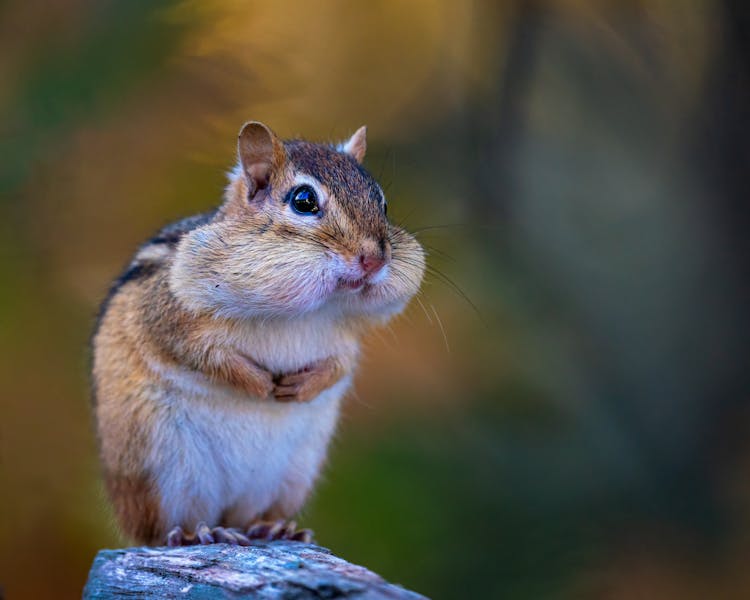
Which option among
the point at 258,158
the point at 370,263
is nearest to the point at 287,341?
the point at 370,263

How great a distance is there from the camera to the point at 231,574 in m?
2.07

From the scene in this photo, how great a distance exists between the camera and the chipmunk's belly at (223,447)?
104 inches

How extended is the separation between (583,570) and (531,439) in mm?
593

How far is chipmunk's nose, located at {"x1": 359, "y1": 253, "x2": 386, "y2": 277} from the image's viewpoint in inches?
93.7

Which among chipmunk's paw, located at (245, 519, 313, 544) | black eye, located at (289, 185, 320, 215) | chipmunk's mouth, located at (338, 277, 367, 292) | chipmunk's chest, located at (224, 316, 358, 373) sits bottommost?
chipmunk's paw, located at (245, 519, 313, 544)

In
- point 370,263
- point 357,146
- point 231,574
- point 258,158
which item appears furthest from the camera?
point 357,146

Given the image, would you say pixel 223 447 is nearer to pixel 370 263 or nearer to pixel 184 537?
pixel 184 537

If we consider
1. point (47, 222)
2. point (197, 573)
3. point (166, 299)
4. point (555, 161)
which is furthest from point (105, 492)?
point (555, 161)

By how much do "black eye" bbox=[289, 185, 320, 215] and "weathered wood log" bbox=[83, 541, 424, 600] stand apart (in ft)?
2.73

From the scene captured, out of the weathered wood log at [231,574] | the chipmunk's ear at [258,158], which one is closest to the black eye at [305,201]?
the chipmunk's ear at [258,158]

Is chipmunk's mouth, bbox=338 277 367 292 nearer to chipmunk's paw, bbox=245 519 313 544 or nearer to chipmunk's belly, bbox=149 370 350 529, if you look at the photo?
chipmunk's belly, bbox=149 370 350 529

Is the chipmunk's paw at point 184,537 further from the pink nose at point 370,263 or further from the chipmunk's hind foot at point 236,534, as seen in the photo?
the pink nose at point 370,263

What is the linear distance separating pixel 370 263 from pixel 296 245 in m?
0.19

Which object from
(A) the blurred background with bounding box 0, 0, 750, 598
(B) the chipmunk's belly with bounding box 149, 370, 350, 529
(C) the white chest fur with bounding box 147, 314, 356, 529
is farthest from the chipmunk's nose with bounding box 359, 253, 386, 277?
(A) the blurred background with bounding box 0, 0, 750, 598
